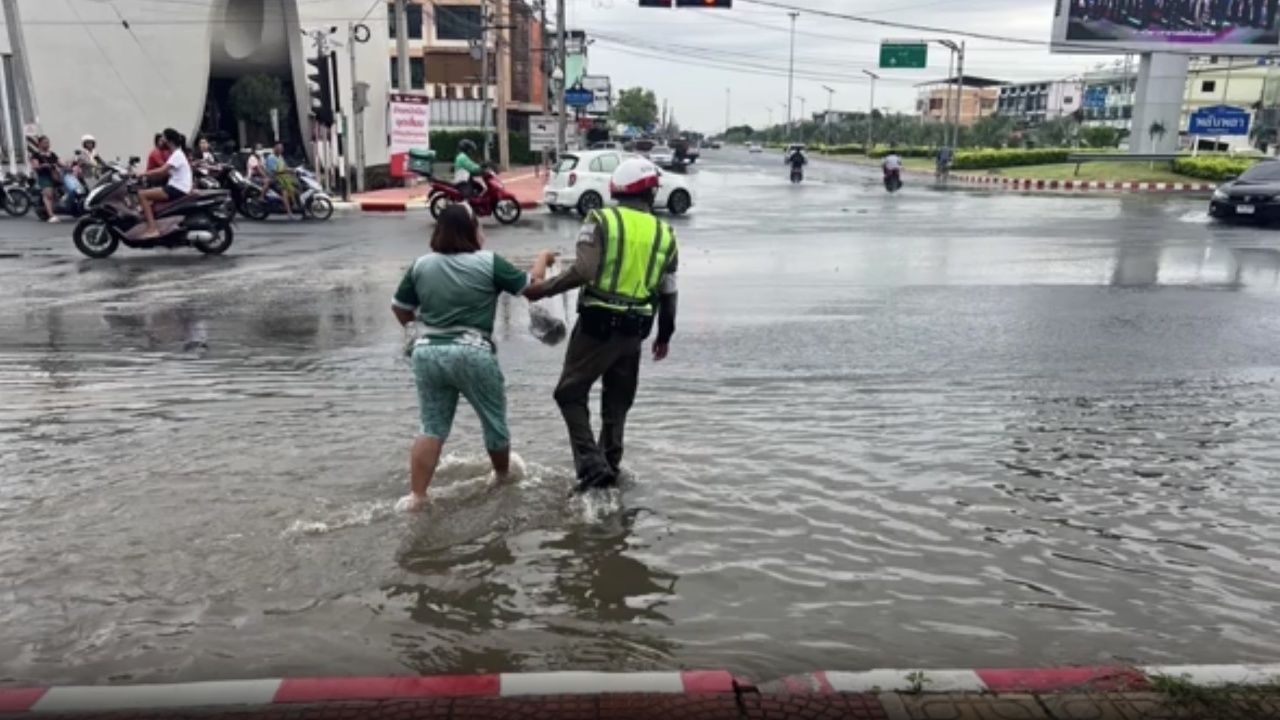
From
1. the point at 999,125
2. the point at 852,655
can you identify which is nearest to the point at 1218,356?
the point at 852,655

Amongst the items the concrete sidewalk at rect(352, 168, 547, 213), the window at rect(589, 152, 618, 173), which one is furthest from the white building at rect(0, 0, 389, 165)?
the window at rect(589, 152, 618, 173)

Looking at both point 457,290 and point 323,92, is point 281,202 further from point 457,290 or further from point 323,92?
point 457,290

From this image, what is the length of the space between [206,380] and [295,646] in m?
4.45

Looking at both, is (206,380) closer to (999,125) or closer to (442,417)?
(442,417)

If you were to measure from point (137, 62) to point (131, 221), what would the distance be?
76.4ft

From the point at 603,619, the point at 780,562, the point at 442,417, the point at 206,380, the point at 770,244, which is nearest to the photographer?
the point at 603,619

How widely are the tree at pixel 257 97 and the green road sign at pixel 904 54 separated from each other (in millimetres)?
27829

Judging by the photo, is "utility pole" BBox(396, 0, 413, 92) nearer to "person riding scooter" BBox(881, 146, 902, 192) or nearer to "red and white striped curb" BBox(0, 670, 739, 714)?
"person riding scooter" BBox(881, 146, 902, 192)

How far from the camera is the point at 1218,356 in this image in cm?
873

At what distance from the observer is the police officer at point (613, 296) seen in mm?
4660

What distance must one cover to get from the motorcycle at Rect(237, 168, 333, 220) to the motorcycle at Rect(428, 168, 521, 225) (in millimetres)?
2356

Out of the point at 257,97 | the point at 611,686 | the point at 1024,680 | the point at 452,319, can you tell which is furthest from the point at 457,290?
the point at 257,97

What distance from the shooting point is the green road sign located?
4762cm

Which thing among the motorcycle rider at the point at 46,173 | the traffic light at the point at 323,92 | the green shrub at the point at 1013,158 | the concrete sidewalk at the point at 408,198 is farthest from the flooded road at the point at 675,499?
the green shrub at the point at 1013,158
